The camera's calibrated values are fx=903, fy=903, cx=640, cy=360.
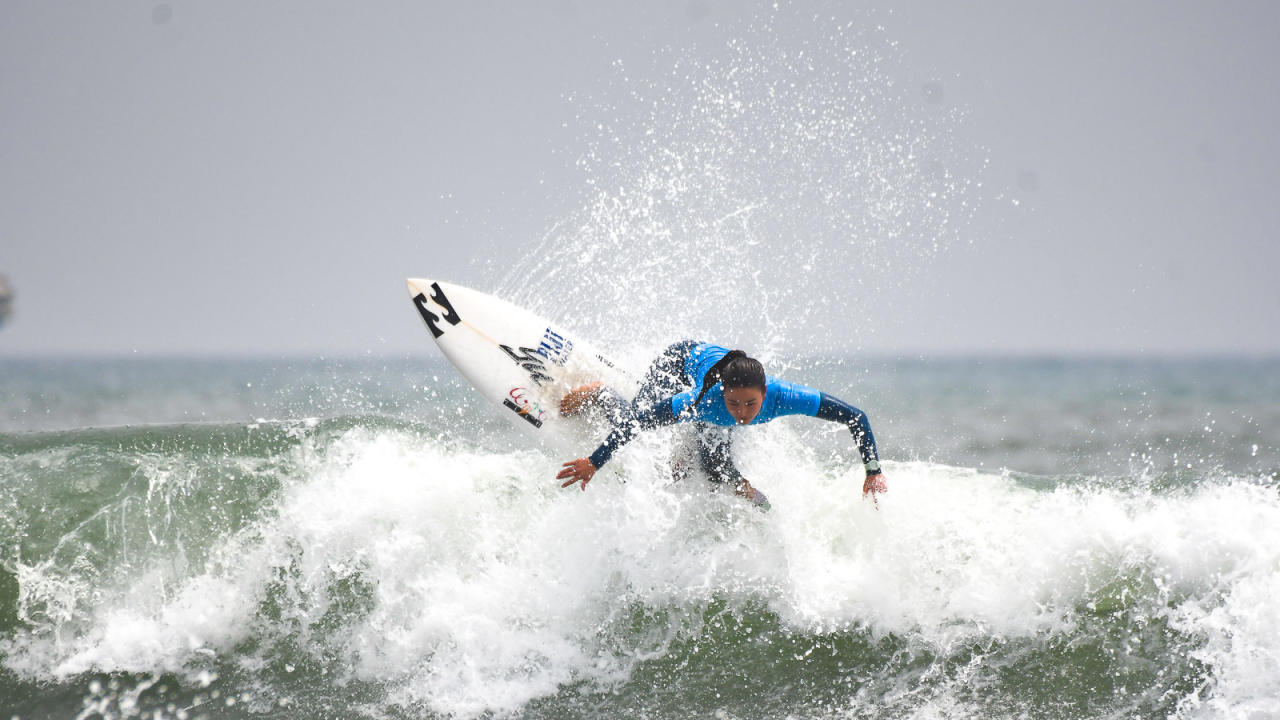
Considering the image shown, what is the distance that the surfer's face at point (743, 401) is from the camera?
13.6ft

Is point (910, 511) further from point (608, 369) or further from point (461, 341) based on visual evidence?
point (461, 341)

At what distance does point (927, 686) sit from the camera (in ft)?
13.9

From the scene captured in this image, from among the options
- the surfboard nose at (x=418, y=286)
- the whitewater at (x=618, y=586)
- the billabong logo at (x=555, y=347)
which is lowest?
the whitewater at (x=618, y=586)

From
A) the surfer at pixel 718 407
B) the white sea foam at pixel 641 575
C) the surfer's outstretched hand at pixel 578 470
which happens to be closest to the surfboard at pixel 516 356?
the white sea foam at pixel 641 575

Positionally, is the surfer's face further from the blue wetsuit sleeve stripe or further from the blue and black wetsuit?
the blue wetsuit sleeve stripe

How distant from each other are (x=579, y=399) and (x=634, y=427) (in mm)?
1606

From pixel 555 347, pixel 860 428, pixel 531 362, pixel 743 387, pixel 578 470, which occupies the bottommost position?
pixel 578 470

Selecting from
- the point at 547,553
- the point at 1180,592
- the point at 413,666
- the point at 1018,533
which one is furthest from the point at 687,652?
the point at 1180,592

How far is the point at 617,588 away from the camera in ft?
15.6

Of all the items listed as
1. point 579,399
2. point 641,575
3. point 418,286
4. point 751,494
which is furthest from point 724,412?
point 418,286

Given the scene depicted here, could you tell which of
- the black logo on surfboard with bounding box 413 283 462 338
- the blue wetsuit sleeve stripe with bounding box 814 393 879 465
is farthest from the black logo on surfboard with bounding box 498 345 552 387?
the blue wetsuit sleeve stripe with bounding box 814 393 879 465

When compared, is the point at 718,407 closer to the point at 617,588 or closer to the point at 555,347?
the point at 617,588

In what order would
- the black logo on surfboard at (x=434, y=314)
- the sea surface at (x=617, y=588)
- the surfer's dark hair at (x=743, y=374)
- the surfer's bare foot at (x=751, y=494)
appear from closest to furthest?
A: the surfer's dark hair at (x=743, y=374) → the sea surface at (x=617, y=588) → the surfer's bare foot at (x=751, y=494) → the black logo on surfboard at (x=434, y=314)

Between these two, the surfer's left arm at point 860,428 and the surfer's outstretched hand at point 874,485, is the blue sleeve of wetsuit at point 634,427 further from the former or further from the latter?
the surfer's outstretched hand at point 874,485
